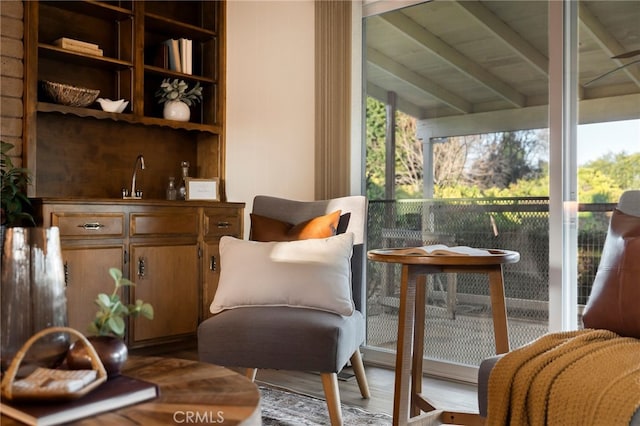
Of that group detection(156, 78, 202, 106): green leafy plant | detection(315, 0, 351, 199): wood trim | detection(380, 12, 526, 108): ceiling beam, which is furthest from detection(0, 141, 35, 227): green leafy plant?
detection(380, 12, 526, 108): ceiling beam

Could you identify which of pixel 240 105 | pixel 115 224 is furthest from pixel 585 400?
pixel 240 105

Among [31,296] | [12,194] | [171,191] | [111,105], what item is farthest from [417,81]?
[31,296]

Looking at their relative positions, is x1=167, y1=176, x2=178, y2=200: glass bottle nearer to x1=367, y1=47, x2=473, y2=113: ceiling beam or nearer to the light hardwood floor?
the light hardwood floor

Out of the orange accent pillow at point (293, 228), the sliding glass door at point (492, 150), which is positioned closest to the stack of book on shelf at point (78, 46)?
the orange accent pillow at point (293, 228)

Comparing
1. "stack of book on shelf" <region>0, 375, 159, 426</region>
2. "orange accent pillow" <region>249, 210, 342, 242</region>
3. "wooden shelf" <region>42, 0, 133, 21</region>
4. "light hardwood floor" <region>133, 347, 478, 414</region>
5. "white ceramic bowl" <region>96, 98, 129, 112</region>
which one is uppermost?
"wooden shelf" <region>42, 0, 133, 21</region>

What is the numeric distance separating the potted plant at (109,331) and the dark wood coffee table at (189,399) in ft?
0.30

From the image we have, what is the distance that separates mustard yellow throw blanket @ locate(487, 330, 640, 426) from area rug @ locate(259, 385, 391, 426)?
918mm

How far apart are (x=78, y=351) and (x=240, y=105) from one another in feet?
9.52

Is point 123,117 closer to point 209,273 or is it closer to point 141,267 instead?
point 141,267

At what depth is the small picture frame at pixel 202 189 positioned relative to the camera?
3674 mm

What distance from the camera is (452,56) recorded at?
328 centimetres

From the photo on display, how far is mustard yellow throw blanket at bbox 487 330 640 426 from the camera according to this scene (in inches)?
55.9

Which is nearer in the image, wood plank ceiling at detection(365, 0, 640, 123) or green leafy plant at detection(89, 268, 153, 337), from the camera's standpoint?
green leafy plant at detection(89, 268, 153, 337)

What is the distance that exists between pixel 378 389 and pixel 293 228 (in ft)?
2.91
